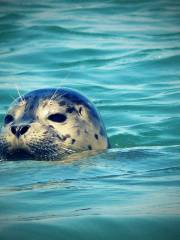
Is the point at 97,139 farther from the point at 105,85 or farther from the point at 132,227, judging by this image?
the point at 105,85

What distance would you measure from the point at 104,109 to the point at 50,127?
12.0ft

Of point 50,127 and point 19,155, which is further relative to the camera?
point 50,127

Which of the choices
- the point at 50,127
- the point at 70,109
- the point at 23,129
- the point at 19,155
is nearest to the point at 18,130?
the point at 23,129

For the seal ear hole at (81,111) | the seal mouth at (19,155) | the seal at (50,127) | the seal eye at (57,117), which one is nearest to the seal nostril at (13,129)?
the seal at (50,127)

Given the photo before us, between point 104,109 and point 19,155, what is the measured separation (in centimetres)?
389

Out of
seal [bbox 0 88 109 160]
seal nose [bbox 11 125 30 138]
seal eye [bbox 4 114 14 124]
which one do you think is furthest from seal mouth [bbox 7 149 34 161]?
seal eye [bbox 4 114 14 124]

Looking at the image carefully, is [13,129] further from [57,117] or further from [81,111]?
[81,111]

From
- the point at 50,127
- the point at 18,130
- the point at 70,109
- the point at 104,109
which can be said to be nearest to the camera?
the point at 18,130

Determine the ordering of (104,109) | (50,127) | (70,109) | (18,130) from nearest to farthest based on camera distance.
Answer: (18,130)
(50,127)
(70,109)
(104,109)

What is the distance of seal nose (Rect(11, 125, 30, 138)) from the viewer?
596 centimetres

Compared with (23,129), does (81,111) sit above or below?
above

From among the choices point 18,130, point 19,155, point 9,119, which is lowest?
point 19,155

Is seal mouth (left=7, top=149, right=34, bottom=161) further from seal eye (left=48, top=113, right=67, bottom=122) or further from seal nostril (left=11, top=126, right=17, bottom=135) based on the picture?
seal eye (left=48, top=113, right=67, bottom=122)

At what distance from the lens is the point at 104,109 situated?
987 centimetres
